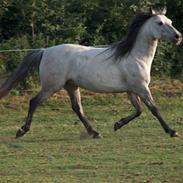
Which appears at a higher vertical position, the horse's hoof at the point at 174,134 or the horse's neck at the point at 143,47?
the horse's neck at the point at 143,47

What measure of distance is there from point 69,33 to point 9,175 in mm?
10643

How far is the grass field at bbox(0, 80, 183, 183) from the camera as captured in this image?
30.3 ft

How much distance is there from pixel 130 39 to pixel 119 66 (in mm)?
473

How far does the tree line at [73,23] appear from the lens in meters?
19.5

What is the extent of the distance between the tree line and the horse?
5751 millimetres

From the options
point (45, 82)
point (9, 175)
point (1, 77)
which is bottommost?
point (1, 77)

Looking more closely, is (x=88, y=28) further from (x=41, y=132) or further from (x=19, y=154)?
(x=19, y=154)

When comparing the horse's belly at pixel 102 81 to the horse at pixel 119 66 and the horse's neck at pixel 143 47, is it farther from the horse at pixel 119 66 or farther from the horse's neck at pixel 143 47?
the horse's neck at pixel 143 47

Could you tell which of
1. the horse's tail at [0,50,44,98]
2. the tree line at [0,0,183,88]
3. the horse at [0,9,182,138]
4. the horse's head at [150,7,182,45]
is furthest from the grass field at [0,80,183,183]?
the tree line at [0,0,183,88]

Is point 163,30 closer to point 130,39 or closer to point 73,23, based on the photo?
point 130,39

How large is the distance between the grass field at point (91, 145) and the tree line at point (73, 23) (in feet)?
6.12

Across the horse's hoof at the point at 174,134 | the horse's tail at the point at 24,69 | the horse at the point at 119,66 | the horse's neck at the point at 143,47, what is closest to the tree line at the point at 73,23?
the horse's tail at the point at 24,69

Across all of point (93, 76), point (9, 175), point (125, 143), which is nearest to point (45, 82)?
point (93, 76)

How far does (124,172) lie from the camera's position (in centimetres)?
937
